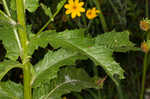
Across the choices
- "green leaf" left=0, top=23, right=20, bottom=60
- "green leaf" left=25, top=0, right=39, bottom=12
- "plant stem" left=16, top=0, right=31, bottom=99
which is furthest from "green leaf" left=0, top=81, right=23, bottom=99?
"green leaf" left=25, top=0, right=39, bottom=12

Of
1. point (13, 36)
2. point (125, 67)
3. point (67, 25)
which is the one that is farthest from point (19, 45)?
point (125, 67)

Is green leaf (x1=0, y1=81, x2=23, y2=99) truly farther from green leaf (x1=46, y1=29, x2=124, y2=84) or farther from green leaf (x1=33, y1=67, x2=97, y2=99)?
green leaf (x1=46, y1=29, x2=124, y2=84)

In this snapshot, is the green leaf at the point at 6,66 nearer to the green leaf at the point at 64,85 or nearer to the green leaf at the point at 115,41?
the green leaf at the point at 64,85

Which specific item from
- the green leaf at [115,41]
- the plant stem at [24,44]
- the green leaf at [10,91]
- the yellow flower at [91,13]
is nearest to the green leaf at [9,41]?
the plant stem at [24,44]

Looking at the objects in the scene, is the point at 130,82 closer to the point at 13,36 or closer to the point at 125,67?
the point at 125,67

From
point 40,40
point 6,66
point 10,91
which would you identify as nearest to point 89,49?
point 40,40
